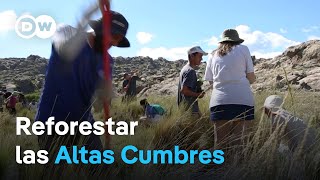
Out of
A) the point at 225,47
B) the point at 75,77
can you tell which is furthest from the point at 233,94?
the point at 75,77

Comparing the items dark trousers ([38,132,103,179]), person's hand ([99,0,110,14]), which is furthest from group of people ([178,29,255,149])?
person's hand ([99,0,110,14])

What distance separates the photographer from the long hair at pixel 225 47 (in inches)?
194

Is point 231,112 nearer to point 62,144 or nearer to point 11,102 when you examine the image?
point 62,144

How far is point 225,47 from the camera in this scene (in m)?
4.97

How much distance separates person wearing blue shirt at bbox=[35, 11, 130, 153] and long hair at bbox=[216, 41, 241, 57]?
1663mm

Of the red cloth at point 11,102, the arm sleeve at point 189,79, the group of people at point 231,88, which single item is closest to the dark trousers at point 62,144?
the group of people at point 231,88

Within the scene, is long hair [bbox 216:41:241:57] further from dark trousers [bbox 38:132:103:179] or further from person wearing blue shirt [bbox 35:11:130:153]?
dark trousers [bbox 38:132:103:179]

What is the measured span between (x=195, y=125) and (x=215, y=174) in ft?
6.39

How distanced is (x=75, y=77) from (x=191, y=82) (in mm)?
2630

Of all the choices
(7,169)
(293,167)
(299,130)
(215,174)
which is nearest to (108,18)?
(7,169)

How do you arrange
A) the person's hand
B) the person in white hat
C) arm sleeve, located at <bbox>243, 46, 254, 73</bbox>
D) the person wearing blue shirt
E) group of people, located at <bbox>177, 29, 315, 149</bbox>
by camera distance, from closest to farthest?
the person's hand → the person wearing blue shirt → the person in white hat → group of people, located at <bbox>177, 29, 315, 149</bbox> → arm sleeve, located at <bbox>243, 46, 254, 73</bbox>

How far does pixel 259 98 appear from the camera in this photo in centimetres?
888

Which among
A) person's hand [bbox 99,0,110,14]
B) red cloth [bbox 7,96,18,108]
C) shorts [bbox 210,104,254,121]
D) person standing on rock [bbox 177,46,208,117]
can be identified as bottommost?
red cloth [bbox 7,96,18,108]

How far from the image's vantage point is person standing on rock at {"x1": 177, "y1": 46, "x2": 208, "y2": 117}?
230 inches
